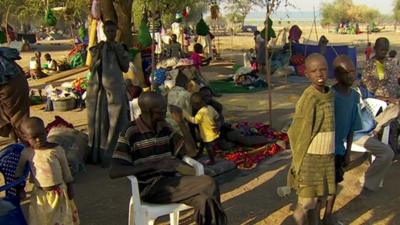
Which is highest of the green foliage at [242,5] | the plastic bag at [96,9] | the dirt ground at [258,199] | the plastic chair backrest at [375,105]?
the green foliage at [242,5]

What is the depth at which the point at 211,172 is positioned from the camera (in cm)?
541

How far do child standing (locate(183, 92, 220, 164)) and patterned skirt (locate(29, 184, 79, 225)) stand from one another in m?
2.29

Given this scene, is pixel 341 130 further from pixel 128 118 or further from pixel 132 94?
pixel 132 94

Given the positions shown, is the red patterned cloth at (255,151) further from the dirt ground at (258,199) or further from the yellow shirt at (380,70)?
the yellow shirt at (380,70)

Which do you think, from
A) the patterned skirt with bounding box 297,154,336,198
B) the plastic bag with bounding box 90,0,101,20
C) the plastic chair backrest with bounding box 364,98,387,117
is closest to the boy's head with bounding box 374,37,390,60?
the plastic chair backrest with bounding box 364,98,387,117

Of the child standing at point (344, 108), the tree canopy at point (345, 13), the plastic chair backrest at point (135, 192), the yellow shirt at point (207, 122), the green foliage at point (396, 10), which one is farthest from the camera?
the tree canopy at point (345, 13)

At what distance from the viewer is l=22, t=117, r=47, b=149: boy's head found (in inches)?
134

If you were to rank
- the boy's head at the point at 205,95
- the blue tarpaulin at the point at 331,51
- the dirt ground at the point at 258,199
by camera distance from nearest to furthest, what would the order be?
the dirt ground at the point at 258,199 → the boy's head at the point at 205,95 → the blue tarpaulin at the point at 331,51

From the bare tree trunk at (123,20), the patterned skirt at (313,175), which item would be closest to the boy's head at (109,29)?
the patterned skirt at (313,175)

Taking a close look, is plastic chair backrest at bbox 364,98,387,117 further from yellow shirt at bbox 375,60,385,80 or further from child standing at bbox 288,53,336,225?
child standing at bbox 288,53,336,225

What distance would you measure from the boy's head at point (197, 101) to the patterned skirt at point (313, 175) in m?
2.20

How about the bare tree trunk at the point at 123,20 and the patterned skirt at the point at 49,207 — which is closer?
the patterned skirt at the point at 49,207

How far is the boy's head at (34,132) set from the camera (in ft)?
11.2

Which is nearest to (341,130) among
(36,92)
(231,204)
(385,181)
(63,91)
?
(231,204)
